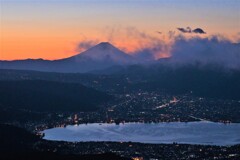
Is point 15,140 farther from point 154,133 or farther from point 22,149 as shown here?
point 154,133

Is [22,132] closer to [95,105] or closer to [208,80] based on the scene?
[95,105]

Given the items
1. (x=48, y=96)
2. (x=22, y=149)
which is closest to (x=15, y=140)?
(x=22, y=149)

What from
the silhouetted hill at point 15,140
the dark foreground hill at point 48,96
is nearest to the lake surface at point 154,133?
the silhouetted hill at point 15,140

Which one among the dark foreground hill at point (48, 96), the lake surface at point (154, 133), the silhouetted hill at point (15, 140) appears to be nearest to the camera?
the silhouetted hill at point (15, 140)

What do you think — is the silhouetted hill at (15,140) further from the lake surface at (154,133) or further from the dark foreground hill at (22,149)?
the lake surface at (154,133)

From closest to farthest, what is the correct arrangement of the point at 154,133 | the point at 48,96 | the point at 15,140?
1. the point at 15,140
2. the point at 154,133
3. the point at 48,96

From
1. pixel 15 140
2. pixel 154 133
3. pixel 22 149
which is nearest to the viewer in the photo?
pixel 22 149

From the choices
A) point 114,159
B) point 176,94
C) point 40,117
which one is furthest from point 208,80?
point 114,159
